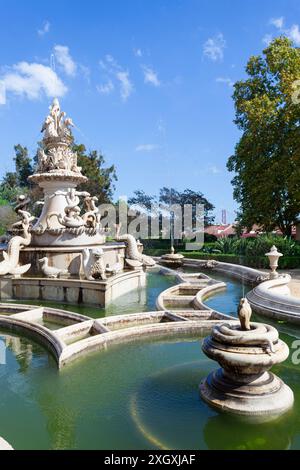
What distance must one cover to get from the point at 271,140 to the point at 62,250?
17561mm

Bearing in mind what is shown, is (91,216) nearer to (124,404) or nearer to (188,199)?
(124,404)

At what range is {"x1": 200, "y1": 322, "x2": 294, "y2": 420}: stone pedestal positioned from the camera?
495 centimetres

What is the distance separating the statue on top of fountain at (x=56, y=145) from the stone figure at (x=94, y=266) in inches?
238

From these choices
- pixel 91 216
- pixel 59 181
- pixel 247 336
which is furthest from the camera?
pixel 59 181

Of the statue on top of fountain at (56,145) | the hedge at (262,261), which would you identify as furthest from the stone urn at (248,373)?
the hedge at (262,261)

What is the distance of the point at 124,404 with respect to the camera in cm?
539

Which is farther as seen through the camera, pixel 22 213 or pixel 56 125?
pixel 56 125

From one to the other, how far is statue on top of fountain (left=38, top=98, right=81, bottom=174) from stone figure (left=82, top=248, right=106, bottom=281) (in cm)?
605

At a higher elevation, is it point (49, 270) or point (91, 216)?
point (91, 216)

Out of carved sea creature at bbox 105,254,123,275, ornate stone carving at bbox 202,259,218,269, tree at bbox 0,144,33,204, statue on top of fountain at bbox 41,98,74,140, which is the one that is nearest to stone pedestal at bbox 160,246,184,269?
ornate stone carving at bbox 202,259,218,269

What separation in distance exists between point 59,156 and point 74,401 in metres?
13.2

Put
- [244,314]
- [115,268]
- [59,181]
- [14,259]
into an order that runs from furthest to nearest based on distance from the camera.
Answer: [59,181] < [115,268] < [14,259] < [244,314]

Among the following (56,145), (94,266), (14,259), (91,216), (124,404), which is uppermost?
(56,145)

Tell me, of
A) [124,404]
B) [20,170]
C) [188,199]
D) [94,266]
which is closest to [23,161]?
[20,170]
